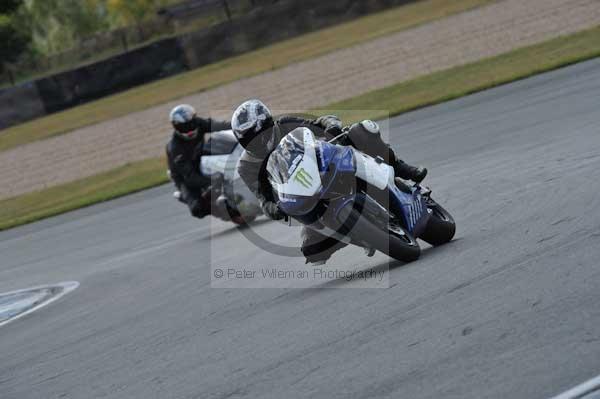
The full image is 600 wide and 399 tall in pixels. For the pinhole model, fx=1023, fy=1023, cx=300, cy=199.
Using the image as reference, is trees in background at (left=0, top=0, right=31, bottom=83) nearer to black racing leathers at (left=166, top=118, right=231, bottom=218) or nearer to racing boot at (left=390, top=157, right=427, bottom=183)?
black racing leathers at (left=166, top=118, right=231, bottom=218)

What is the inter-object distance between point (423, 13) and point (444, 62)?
962 cm

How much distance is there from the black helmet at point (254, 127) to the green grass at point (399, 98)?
1111 cm

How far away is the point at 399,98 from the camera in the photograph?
67.3 ft

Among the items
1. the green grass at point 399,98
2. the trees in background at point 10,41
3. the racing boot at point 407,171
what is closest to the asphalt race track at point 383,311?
the racing boot at point 407,171

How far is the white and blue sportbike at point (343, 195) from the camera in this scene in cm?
712

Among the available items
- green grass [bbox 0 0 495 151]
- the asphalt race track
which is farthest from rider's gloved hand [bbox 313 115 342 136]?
green grass [bbox 0 0 495 151]

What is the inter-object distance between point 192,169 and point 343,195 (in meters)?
6.54

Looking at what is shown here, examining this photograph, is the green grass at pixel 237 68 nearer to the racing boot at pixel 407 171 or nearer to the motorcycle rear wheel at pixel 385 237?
the racing boot at pixel 407 171

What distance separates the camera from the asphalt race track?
4.78 m

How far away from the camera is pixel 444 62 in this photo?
75.5ft

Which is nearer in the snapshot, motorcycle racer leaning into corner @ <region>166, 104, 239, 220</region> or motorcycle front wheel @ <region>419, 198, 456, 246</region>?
motorcycle front wheel @ <region>419, 198, 456, 246</region>

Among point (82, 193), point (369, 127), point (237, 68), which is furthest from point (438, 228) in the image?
Answer: point (237, 68)

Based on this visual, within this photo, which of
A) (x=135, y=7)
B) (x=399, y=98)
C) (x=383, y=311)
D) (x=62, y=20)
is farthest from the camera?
(x=62, y=20)

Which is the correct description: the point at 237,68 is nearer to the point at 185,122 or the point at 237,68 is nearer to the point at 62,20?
the point at 185,122
